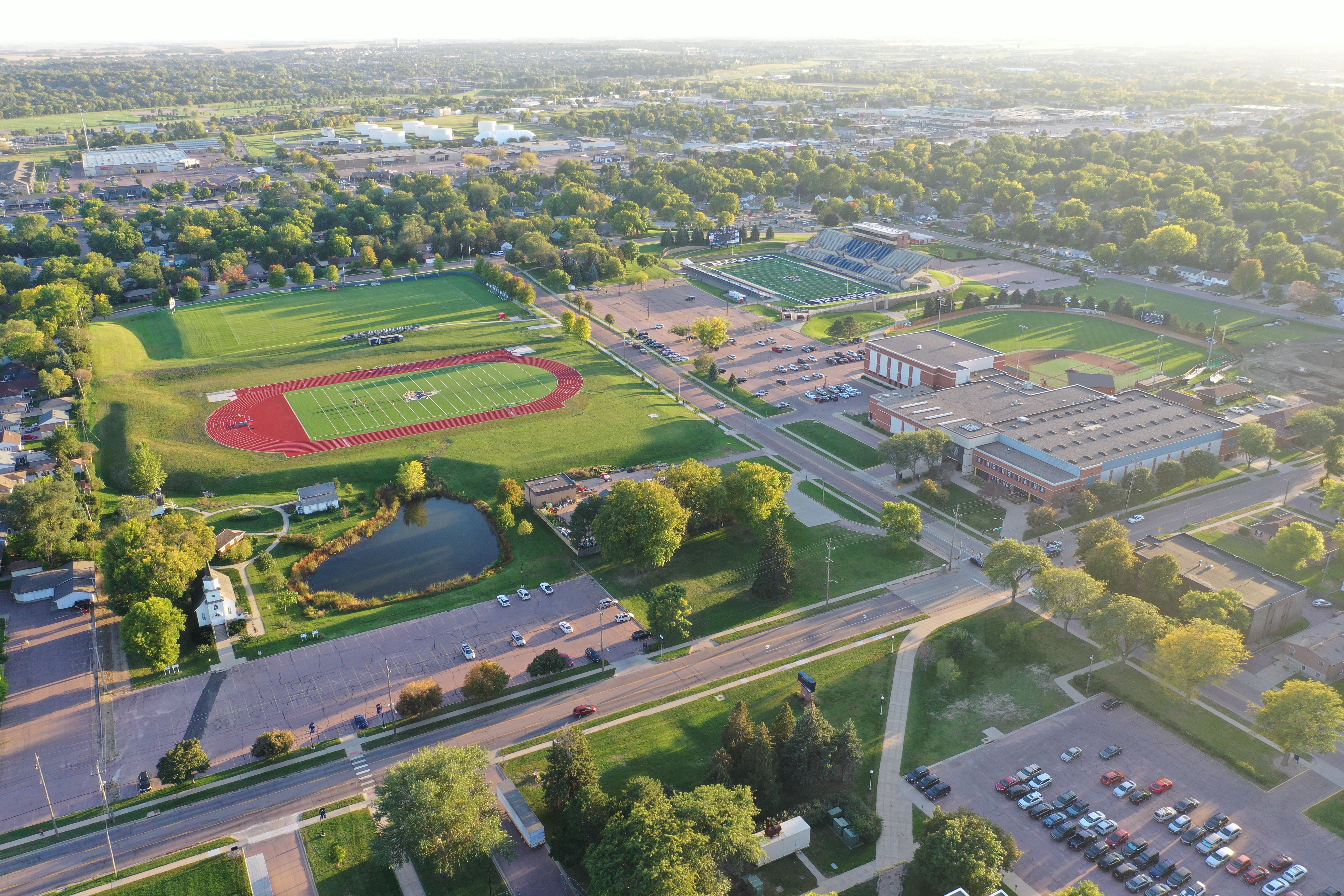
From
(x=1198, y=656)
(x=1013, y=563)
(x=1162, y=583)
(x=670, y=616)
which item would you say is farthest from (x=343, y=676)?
(x=1162, y=583)

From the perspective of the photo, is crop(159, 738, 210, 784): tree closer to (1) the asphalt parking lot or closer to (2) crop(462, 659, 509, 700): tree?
(2) crop(462, 659, 509, 700): tree

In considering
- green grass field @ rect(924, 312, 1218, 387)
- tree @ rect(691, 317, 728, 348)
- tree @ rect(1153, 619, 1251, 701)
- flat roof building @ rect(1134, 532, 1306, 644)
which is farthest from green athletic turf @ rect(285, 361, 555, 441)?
tree @ rect(1153, 619, 1251, 701)

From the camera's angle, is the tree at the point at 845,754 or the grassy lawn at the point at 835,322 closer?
the tree at the point at 845,754

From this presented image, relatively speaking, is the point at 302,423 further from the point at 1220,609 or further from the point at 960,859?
the point at 1220,609

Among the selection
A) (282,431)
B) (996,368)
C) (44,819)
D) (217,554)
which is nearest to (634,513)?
(217,554)

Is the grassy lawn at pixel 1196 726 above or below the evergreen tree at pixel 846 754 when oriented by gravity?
below

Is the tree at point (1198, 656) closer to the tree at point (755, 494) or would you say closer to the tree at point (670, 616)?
the tree at point (755, 494)

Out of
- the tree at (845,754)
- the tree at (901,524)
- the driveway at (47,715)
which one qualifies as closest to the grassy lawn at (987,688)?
the tree at (845,754)
